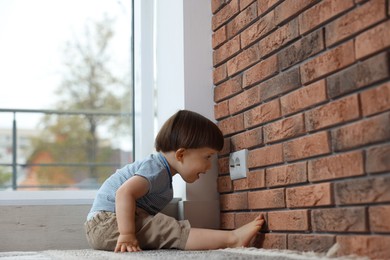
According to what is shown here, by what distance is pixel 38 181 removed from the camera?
3850 mm

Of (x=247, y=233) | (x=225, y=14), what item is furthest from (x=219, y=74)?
(x=247, y=233)

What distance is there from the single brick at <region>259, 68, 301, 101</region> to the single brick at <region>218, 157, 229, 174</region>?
14.1 inches

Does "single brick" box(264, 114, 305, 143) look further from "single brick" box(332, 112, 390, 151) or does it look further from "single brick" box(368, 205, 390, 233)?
"single brick" box(368, 205, 390, 233)

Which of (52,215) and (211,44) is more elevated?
(211,44)

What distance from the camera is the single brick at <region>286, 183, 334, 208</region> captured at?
134 cm

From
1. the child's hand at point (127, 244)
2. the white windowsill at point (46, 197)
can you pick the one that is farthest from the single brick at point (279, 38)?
the white windowsill at point (46, 197)

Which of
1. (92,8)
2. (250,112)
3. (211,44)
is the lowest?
(250,112)

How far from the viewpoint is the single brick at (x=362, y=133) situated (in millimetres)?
1147

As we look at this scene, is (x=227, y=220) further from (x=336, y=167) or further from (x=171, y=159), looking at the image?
(x=336, y=167)

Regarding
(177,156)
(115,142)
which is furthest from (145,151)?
(115,142)

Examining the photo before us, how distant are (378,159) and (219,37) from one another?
3.37 feet

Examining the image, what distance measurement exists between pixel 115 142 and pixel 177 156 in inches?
59.3

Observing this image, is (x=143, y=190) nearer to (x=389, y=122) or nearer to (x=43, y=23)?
(x=389, y=122)

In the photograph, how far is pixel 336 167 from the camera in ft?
4.30
